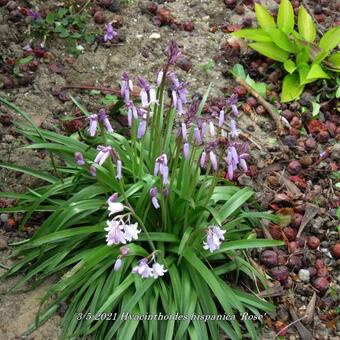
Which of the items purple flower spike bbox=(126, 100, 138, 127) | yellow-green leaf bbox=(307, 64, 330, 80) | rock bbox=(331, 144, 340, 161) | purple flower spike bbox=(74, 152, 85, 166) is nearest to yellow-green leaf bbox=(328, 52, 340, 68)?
yellow-green leaf bbox=(307, 64, 330, 80)

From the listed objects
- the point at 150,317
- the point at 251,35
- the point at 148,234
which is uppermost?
the point at 251,35

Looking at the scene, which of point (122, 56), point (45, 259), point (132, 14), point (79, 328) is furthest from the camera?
point (132, 14)

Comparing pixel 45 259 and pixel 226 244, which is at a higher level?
pixel 226 244

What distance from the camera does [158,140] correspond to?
3762mm

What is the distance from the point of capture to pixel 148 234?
3.52 m

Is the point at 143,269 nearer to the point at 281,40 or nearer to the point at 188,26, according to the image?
the point at 281,40

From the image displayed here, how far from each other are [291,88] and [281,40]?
444mm

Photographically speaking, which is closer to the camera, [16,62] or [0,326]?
[0,326]

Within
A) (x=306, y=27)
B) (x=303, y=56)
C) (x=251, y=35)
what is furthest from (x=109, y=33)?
(x=306, y=27)

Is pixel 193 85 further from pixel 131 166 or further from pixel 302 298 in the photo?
pixel 302 298

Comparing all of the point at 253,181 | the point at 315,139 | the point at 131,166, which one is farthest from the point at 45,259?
the point at 315,139

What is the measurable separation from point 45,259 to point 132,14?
2.66m

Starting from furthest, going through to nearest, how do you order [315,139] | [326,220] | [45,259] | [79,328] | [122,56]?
1. [122,56]
2. [315,139]
3. [326,220]
4. [45,259]
5. [79,328]

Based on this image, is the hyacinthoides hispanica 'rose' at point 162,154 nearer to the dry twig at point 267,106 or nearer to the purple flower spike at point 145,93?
the purple flower spike at point 145,93
